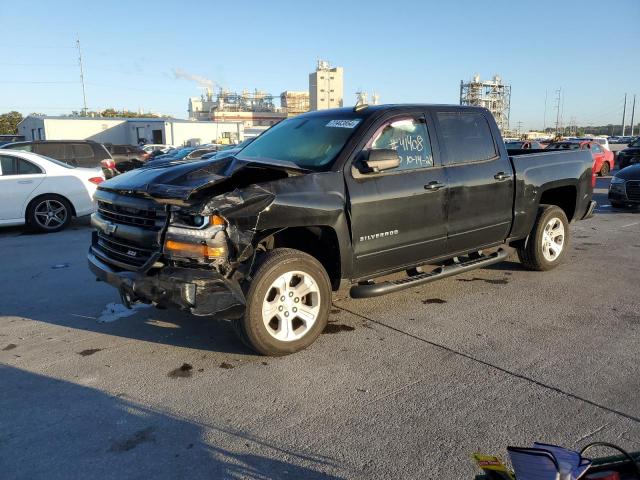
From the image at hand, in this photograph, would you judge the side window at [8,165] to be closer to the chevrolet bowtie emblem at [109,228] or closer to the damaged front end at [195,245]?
the chevrolet bowtie emblem at [109,228]

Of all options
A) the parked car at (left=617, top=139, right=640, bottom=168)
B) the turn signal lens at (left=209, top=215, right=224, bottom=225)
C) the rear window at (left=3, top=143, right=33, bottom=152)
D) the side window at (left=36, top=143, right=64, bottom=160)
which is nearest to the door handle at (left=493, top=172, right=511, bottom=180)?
the turn signal lens at (left=209, top=215, right=224, bottom=225)

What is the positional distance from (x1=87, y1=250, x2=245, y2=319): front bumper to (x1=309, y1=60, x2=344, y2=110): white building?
12200 centimetres

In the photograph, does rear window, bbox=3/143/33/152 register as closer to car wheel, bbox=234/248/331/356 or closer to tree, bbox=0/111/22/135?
car wheel, bbox=234/248/331/356

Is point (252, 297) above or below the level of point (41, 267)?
above

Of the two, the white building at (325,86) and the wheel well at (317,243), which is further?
the white building at (325,86)

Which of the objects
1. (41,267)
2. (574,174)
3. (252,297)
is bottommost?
(41,267)

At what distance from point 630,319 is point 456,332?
5.76 ft

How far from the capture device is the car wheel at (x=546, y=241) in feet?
21.0

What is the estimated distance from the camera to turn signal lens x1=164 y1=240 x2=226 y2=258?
12.1 ft

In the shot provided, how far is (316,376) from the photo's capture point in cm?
378

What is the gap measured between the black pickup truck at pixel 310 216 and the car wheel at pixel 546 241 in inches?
18.9

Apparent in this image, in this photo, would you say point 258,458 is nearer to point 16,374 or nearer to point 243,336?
point 243,336

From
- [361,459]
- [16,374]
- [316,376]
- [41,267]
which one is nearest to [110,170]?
[41,267]

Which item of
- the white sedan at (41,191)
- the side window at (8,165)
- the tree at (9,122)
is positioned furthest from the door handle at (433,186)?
the tree at (9,122)
